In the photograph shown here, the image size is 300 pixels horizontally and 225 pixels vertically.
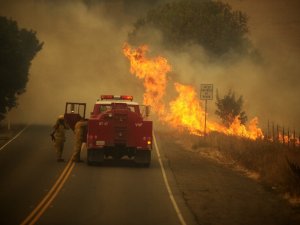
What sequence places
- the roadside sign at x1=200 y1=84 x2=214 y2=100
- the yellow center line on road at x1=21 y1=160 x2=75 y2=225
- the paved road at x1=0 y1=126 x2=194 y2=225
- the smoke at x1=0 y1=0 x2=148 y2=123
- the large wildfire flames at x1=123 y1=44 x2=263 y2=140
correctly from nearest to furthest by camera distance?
the yellow center line on road at x1=21 y1=160 x2=75 y2=225 < the paved road at x1=0 y1=126 x2=194 y2=225 < the roadside sign at x1=200 y1=84 x2=214 y2=100 < the large wildfire flames at x1=123 y1=44 x2=263 y2=140 < the smoke at x1=0 y1=0 x2=148 y2=123

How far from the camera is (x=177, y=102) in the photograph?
48312mm

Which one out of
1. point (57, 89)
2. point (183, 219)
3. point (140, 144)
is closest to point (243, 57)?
point (57, 89)

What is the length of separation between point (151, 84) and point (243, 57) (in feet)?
92.7

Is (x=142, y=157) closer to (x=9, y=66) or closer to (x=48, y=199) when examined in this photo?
(x=48, y=199)

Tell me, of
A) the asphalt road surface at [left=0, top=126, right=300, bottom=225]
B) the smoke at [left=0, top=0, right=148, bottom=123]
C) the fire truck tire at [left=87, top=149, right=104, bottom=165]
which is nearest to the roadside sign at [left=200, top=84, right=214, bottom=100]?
the asphalt road surface at [left=0, top=126, right=300, bottom=225]

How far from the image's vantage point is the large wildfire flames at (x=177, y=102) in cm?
4756

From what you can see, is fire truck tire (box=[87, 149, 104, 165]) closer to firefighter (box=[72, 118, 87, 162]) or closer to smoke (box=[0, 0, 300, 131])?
firefighter (box=[72, 118, 87, 162])

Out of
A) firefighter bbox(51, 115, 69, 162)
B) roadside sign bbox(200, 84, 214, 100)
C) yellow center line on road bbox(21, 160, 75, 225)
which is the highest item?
roadside sign bbox(200, 84, 214, 100)

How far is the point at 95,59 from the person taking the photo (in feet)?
280

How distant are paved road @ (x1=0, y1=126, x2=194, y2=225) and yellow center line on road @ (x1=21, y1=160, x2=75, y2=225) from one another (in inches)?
5.9

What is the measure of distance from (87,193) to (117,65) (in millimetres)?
63653

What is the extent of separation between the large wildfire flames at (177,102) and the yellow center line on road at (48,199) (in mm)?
19913

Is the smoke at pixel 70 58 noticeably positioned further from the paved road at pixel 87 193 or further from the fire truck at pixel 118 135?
A: the fire truck at pixel 118 135

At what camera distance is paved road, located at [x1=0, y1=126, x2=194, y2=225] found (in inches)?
672
